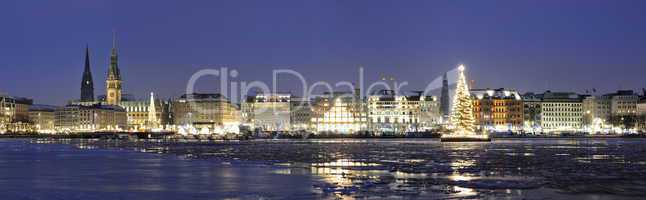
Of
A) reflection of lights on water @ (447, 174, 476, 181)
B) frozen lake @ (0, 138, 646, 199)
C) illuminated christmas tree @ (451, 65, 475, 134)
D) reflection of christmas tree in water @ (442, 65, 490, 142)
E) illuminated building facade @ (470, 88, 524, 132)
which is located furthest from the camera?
illuminated building facade @ (470, 88, 524, 132)

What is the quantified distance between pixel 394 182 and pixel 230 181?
543cm

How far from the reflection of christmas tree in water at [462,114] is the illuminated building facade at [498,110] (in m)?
93.8

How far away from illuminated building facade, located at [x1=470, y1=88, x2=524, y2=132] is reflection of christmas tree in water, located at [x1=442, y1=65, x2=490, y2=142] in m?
93.8

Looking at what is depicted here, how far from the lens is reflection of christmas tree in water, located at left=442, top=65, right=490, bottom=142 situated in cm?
8625

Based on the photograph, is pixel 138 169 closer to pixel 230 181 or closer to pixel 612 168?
pixel 230 181

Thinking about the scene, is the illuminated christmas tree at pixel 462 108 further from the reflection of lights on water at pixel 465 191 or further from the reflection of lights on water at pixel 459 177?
the reflection of lights on water at pixel 465 191

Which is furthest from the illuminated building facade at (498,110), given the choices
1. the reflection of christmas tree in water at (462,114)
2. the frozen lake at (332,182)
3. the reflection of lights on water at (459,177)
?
the reflection of lights on water at (459,177)

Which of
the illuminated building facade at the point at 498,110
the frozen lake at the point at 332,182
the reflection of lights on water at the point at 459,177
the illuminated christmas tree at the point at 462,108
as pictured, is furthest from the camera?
the illuminated building facade at the point at 498,110

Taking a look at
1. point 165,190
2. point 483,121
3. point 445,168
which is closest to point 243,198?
point 165,190

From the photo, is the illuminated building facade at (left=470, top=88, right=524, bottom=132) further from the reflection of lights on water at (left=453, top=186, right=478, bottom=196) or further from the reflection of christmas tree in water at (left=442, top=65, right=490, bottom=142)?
the reflection of lights on water at (left=453, top=186, right=478, bottom=196)

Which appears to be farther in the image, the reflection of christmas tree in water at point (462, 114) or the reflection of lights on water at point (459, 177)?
the reflection of christmas tree in water at point (462, 114)

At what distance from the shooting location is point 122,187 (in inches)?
1043

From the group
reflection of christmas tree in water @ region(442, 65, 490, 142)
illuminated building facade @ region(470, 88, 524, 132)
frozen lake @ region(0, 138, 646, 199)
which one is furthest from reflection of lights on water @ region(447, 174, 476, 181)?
illuminated building facade @ region(470, 88, 524, 132)

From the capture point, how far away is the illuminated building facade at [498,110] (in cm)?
18775
